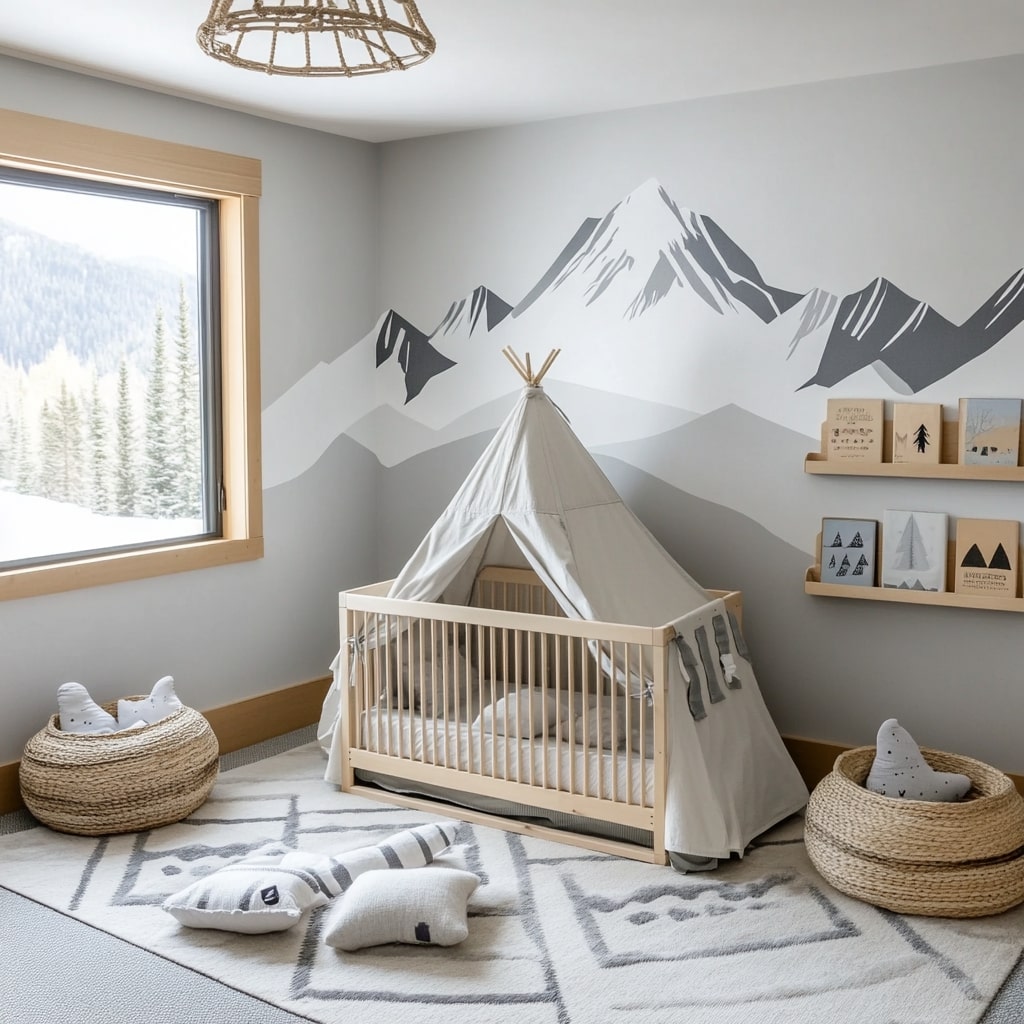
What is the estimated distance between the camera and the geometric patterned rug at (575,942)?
2.35 meters

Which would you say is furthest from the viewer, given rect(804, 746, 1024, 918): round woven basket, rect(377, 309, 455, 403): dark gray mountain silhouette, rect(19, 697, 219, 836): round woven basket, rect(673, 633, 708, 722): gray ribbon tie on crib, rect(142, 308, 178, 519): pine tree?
rect(377, 309, 455, 403): dark gray mountain silhouette

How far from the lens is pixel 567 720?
3.39 meters

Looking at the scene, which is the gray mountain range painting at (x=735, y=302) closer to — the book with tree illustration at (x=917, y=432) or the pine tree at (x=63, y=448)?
the book with tree illustration at (x=917, y=432)

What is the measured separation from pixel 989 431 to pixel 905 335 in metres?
0.40

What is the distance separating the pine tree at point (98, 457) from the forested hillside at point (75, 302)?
0.12 meters

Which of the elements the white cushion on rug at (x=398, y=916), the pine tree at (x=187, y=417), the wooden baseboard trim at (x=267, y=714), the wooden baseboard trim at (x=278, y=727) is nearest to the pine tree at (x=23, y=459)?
the pine tree at (x=187, y=417)

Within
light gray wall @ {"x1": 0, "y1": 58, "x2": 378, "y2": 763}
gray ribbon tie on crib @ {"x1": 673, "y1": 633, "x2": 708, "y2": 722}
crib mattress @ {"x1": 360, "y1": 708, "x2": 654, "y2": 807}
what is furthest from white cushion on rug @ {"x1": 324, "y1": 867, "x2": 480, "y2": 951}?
light gray wall @ {"x1": 0, "y1": 58, "x2": 378, "y2": 763}

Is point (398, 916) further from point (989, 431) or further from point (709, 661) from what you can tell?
point (989, 431)

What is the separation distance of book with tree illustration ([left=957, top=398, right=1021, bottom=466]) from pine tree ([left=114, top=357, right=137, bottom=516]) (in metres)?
2.72

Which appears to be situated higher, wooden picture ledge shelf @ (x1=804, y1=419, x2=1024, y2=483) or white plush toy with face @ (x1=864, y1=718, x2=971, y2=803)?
wooden picture ledge shelf @ (x1=804, y1=419, x2=1024, y2=483)

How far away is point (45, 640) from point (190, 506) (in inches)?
30.1

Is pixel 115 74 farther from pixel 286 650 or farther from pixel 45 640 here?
pixel 286 650

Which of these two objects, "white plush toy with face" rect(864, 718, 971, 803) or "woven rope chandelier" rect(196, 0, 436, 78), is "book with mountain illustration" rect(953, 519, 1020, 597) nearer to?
"white plush toy with face" rect(864, 718, 971, 803)

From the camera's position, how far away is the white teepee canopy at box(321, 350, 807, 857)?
3.04 m
